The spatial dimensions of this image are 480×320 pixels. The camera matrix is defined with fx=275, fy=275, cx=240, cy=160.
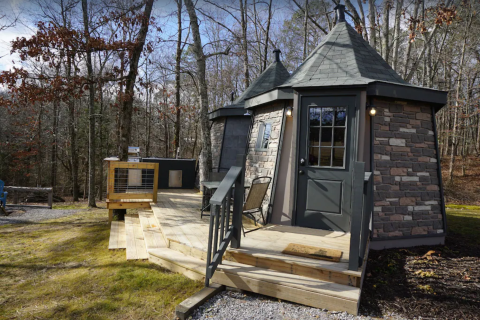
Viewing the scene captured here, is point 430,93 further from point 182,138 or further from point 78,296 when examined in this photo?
point 182,138

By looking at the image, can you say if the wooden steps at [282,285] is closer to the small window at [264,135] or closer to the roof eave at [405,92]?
the small window at [264,135]

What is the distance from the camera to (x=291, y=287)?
104 inches

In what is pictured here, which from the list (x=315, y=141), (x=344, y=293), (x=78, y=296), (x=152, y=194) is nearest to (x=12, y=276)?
(x=78, y=296)

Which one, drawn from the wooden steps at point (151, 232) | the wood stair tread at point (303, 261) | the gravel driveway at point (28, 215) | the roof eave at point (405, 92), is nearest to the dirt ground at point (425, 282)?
the wood stair tread at point (303, 261)

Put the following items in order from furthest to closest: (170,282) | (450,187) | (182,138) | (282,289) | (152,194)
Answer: (182,138) → (450,187) → (152,194) → (170,282) → (282,289)

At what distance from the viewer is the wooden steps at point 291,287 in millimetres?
2494

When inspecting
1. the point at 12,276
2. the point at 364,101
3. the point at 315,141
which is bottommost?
the point at 12,276

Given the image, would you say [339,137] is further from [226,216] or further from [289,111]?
[226,216]

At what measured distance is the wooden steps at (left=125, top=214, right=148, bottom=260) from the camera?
149 inches

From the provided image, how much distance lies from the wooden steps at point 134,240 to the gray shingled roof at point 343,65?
352 centimetres

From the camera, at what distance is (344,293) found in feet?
8.30

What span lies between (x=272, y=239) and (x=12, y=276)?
10.8 ft

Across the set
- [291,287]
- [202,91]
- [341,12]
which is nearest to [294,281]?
[291,287]

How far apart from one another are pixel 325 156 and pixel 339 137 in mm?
377
